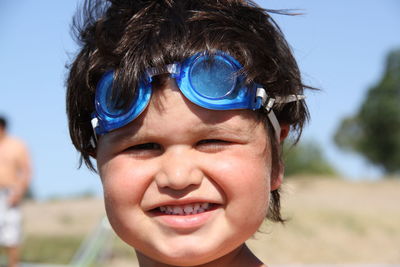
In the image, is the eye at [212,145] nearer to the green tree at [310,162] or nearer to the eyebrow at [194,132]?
the eyebrow at [194,132]

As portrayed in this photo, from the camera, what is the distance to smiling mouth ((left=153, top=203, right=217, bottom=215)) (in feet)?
6.71

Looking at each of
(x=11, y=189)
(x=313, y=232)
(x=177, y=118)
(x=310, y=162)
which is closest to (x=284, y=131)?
(x=177, y=118)

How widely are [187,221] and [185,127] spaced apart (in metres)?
0.31

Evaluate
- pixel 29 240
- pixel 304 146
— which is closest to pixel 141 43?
pixel 29 240

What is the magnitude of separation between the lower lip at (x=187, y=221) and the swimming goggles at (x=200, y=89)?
358 millimetres

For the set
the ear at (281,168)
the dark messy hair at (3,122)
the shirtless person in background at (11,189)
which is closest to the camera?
the ear at (281,168)

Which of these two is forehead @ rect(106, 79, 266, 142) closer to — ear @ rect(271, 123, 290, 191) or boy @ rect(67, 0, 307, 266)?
boy @ rect(67, 0, 307, 266)

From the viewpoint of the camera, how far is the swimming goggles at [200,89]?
2.06m

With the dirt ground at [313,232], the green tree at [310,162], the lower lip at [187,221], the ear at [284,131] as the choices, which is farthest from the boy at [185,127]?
the green tree at [310,162]

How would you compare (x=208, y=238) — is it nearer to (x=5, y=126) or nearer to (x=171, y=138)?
(x=171, y=138)

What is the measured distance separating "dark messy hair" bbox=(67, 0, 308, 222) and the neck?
334mm

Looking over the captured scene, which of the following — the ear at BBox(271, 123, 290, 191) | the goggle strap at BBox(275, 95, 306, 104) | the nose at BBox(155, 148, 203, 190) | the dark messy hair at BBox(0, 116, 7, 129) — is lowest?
the dark messy hair at BBox(0, 116, 7, 129)

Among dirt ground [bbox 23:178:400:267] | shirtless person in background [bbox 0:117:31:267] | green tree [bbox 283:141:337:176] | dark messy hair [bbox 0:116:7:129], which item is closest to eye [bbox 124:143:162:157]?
shirtless person in background [bbox 0:117:31:267]

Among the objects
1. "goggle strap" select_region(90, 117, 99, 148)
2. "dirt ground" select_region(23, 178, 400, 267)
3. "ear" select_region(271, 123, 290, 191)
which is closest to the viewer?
"goggle strap" select_region(90, 117, 99, 148)
